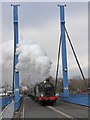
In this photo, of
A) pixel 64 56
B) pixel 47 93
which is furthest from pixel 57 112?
pixel 64 56

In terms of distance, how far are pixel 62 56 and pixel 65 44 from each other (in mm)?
A: 2328

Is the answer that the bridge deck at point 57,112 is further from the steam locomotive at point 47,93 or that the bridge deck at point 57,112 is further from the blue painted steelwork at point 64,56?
the blue painted steelwork at point 64,56

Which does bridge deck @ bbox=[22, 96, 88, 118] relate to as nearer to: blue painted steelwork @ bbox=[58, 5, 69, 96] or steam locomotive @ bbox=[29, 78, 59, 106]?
steam locomotive @ bbox=[29, 78, 59, 106]

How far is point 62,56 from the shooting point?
59.8m

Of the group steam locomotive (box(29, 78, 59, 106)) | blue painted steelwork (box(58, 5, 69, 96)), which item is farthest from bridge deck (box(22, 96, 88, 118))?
blue painted steelwork (box(58, 5, 69, 96))

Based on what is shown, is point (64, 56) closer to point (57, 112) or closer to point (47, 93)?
point (47, 93)

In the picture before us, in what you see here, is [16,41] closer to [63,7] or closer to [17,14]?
[17,14]

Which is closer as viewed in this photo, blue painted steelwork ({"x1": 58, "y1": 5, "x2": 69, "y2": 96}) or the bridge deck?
the bridge deck

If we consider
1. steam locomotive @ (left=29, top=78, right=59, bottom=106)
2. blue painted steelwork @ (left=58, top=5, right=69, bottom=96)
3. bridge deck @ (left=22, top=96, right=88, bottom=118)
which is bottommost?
bridge deck @ (left=22, top=96, right=88, bottom=118)

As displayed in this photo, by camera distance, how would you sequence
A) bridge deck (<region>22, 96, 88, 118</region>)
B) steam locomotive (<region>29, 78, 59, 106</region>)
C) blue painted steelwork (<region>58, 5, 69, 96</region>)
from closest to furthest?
bridge deck (<region>22, 96, 88, 118</region>)
steam locomotive (<region>29, 78, 59, 106</region>)
blue painted steelwork (<region>58, 5, 69, 96</region>)

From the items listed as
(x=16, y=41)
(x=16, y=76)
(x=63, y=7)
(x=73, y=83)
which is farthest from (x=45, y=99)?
(x=73, y=83)

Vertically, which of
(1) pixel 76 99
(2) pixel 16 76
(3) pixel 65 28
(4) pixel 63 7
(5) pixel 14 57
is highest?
(4) pixel 63 7

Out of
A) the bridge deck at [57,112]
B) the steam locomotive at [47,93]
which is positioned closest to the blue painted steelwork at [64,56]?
the steam locomotive at [47,93]

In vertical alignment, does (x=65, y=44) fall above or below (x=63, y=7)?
below
